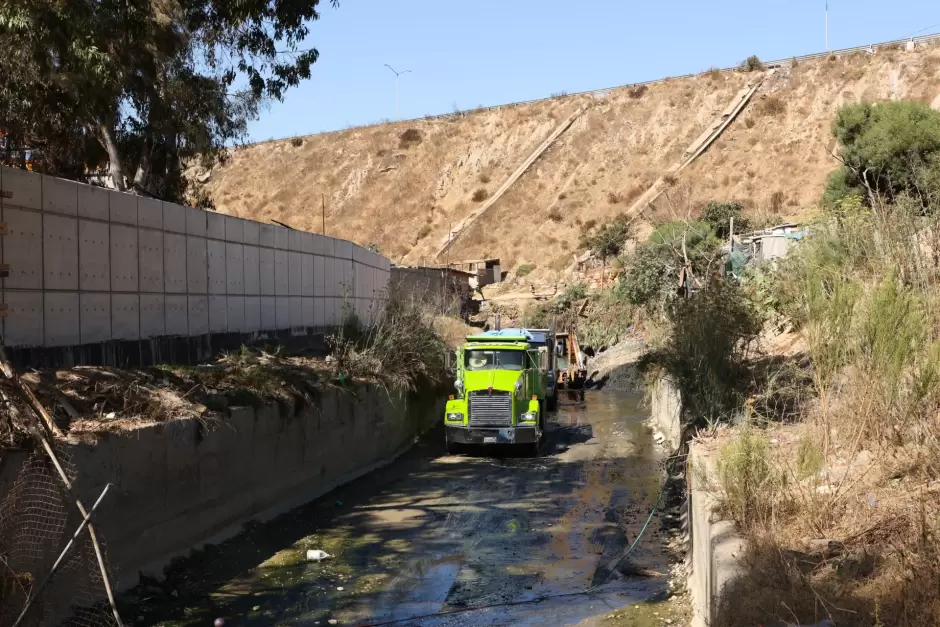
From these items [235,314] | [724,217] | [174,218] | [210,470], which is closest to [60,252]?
[174,218]

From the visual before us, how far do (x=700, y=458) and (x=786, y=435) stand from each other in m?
1.17

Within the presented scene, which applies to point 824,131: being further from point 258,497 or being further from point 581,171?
point 258,497

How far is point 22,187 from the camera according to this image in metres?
9.54

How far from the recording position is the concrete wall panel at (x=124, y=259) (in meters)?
11.3

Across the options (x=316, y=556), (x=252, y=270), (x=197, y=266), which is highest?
(x=252, y=270)

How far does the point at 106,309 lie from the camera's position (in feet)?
36.4

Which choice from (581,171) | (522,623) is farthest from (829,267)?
(581,171)

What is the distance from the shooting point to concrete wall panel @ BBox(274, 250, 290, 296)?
16373mm

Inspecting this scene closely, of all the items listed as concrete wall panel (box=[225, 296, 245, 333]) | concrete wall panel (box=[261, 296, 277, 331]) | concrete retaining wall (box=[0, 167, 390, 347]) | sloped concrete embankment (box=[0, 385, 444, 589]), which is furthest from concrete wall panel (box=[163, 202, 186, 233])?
concrete wall panel (box=[261, 296, 277, 331])

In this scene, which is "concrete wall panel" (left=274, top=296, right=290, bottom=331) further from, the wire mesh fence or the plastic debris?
the wire mesh fence

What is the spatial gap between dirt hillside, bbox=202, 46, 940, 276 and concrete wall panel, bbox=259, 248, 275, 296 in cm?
3702

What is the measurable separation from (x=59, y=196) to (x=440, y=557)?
6095mm

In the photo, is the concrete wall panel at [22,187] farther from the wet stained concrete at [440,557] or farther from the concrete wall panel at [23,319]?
the wet stained concrete at [440,557]

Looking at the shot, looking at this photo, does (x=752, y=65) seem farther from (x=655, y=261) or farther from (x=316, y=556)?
(x=316, y=556)
